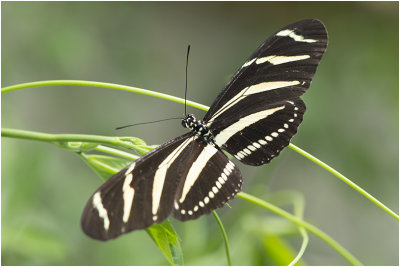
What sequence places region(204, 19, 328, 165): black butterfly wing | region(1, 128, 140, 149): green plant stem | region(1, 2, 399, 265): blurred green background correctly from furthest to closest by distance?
1. region(1, 2, 399, 265): blurred green background
2. region(204, 19, 328, 165): black butterfly wing
3. region(1, 128, 140, 149): green plant stem

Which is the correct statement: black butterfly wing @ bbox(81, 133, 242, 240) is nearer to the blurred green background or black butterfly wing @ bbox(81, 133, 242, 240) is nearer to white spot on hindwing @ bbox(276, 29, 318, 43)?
white spot on hindwing @ bbox(276, 29, 318, 43)

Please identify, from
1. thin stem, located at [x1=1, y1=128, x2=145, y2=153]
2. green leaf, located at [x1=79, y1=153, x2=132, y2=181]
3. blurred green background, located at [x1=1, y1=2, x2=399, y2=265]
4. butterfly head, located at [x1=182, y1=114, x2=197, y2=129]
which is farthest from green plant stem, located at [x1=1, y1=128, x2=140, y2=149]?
blurred green background, located at [x1=1, y1=2, x2=399, y2=265]

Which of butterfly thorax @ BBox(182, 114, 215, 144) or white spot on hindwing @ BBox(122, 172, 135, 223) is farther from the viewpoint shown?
butterfly thorax @ BBox(182, 114, 215, 144)

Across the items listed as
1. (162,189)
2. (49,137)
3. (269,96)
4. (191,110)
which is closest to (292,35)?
(269,96)

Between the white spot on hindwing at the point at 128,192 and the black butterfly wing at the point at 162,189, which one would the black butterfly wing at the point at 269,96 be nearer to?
the black butterfly wing at the point at 162,189

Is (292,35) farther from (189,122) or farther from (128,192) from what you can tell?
(128,192)

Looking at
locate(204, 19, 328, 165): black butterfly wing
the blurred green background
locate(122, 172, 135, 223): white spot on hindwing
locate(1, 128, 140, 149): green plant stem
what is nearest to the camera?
locate(1, 128, 140, 149): green plant stem

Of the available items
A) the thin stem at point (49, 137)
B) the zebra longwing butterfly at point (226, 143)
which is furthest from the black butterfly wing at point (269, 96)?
the thin stem at point (49, 137)
